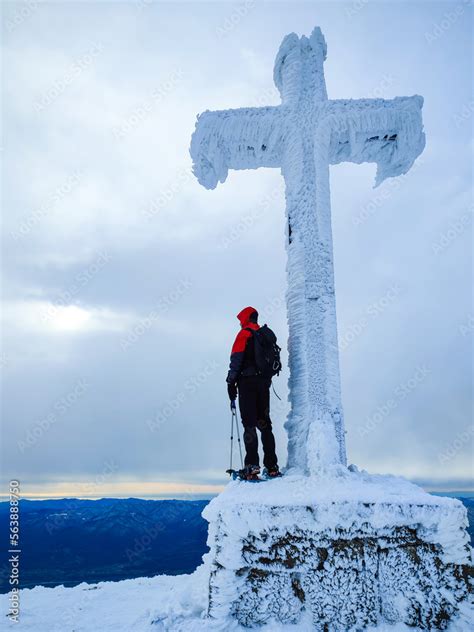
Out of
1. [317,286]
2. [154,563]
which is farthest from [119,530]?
[317,286]

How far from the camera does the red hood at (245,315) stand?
539cm

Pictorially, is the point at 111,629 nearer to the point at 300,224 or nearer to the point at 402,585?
the point at 402,585

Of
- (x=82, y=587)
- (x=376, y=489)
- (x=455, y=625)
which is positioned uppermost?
(x=376, y=489)

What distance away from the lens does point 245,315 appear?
5.43m

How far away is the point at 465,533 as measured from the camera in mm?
3984

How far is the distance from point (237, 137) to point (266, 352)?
11.6 feet

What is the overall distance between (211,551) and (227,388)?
1.85 meters

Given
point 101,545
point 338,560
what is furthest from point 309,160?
point 101,545

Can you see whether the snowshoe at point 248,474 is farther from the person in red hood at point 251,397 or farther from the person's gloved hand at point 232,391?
the person's gloved hand at point 232,391

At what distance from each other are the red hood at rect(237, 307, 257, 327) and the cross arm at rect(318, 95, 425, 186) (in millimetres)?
3006

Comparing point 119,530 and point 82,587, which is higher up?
point 82,587

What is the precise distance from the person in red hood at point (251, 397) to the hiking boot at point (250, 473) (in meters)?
0.01
